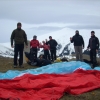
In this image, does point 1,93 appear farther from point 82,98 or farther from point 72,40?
point 72,40

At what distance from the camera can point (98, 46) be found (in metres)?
12.8

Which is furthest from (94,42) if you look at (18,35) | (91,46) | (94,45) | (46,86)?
(46,86)

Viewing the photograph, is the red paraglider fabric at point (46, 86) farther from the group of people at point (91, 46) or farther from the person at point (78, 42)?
the person at point (78, 42)

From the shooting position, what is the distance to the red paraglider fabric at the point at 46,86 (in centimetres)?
599

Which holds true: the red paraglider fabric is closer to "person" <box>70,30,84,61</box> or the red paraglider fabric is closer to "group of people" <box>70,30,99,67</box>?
"group of people" <box>70,30,99,67</box>

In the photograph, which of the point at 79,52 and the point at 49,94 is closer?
the point at 49,94

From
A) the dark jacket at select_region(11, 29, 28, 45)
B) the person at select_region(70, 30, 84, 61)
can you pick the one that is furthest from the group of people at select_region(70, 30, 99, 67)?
the dark jacket at select_region(11, 29, 28, 45)

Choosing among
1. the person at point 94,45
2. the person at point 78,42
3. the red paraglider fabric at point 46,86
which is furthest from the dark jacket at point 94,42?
the red paraglider fabric at point 46,86

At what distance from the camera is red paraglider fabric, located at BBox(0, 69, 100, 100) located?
5.99 metres

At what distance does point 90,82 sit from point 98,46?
5.99 metres

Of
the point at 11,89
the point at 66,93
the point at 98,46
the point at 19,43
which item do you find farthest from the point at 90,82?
the point at 98,46

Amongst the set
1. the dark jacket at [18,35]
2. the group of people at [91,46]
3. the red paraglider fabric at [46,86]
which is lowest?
the red paraglider fabric at [46,86]

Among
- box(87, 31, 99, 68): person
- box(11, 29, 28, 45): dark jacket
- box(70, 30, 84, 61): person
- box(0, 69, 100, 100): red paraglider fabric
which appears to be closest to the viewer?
box(0, 69, 100, 100): red paraglider fabric

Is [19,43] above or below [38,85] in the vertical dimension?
above
